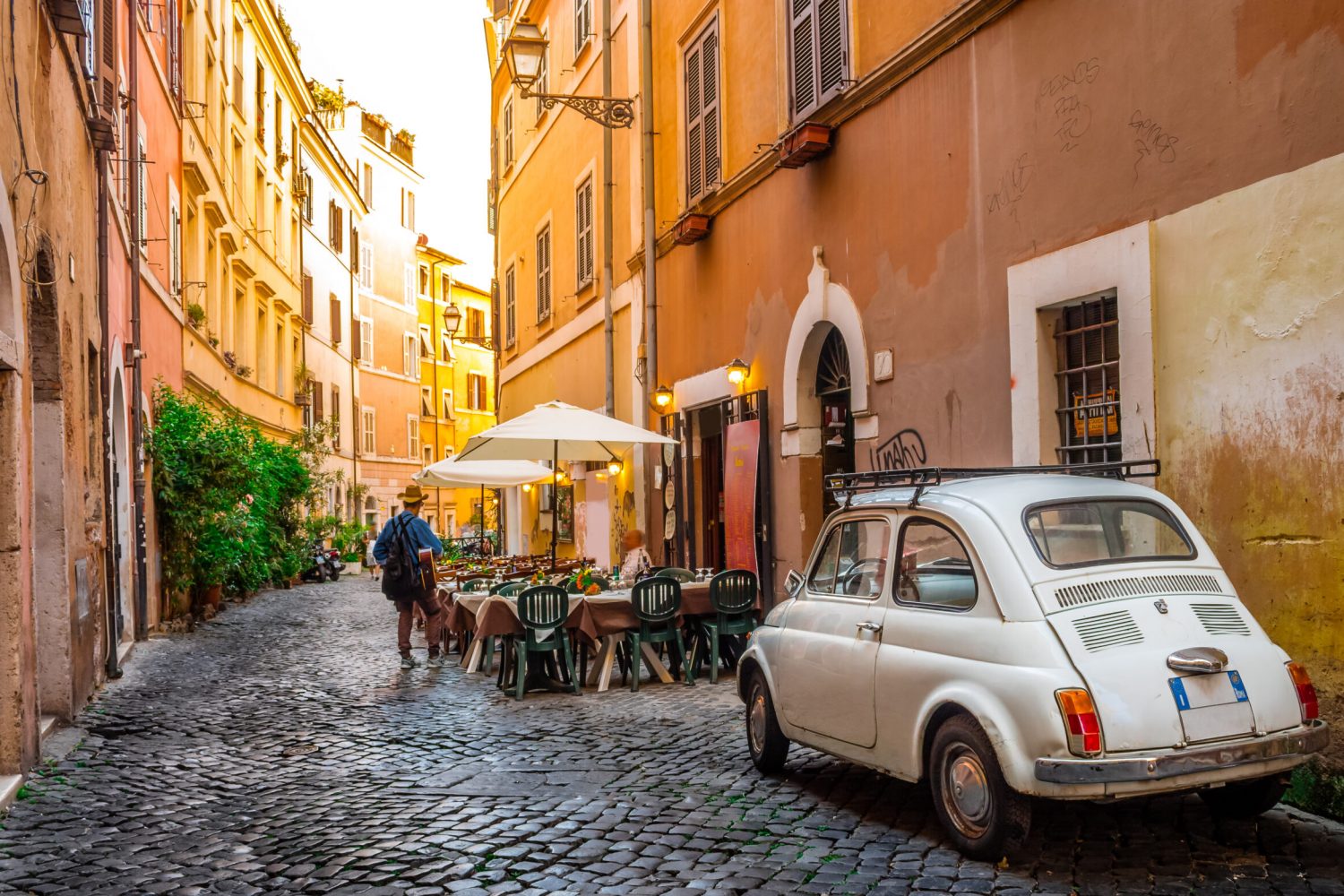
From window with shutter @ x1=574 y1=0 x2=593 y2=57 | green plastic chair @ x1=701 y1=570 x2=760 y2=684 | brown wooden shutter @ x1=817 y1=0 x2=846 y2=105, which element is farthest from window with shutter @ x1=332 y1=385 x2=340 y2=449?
green plastic chair @ x1=701 y1=570 x2=760 y2=684

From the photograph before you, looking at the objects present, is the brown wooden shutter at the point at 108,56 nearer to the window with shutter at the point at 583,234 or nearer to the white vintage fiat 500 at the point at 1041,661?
the window with shutter at the point at 583,234

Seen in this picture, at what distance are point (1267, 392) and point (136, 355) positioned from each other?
1128cm

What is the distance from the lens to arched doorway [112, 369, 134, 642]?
41.2 ft

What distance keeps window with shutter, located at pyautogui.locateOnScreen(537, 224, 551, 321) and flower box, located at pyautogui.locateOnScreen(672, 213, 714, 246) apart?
7676 mm

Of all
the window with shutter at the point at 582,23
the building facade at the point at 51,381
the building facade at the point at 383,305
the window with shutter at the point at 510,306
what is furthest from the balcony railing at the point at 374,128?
the building facade at the point at 51,381

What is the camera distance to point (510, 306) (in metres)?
25.9

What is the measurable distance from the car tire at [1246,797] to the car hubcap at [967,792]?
911 millimetres

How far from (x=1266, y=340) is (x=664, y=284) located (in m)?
10.1

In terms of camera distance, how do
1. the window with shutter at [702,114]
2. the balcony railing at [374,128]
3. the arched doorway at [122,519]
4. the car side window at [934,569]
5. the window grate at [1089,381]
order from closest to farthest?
the car side window at [934,569]
the window grate at [1089,381]
the arched doorway at [122,519]
the window with shutter at [702,114]
the balcony railing at [374,128]

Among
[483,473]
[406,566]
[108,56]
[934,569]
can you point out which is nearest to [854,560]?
[934,569]

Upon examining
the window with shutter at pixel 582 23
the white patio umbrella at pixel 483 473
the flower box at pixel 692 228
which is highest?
the window with shutter at pixel 582 23

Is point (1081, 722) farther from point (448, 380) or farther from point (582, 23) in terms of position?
point (448, 380)

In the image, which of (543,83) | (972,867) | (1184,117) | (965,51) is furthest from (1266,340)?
(543,83)

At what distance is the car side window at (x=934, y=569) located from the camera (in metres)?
5.16
